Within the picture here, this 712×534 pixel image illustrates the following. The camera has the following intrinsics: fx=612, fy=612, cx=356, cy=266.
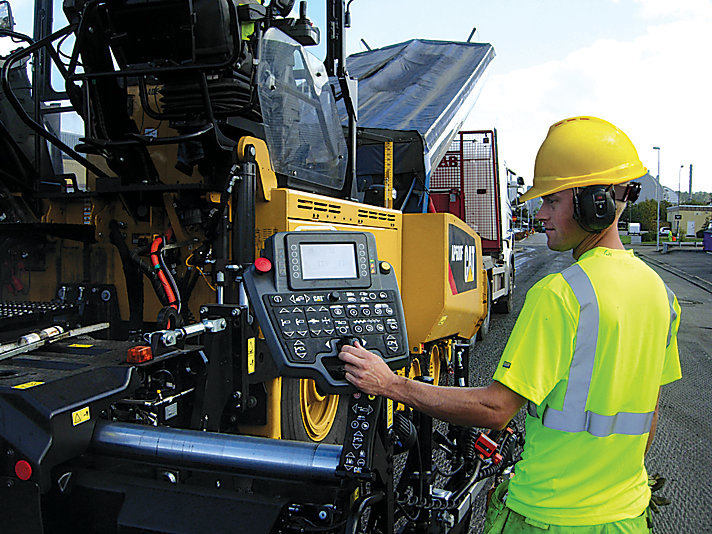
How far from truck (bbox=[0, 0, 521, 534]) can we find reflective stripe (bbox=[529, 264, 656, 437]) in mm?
501

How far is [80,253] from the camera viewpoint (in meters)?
3.91

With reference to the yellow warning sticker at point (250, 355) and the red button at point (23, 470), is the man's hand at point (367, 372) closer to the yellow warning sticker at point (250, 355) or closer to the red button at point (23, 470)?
the red button at point (23, 470)

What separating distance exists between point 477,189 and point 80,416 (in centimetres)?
966

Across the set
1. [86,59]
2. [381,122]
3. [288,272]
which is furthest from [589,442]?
[381,122]

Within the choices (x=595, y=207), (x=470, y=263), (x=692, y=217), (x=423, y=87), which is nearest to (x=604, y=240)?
(x=595, y=207)

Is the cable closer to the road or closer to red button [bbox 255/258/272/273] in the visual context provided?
red button [bbox 255/258/272/273]

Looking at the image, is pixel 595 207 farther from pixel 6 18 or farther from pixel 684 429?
pixel 684 429

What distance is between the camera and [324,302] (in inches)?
76.5

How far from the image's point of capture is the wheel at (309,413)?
3807mm

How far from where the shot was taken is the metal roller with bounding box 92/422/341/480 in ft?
6.79

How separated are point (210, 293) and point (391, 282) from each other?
184cm

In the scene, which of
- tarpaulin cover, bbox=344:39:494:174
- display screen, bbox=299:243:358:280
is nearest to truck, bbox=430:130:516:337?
tarpaulin cover, bbox=344:39:494:174

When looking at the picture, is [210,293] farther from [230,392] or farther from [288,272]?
[288,272]

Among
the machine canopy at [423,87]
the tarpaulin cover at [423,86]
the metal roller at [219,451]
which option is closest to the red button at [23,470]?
the metal roller at [219,451]
